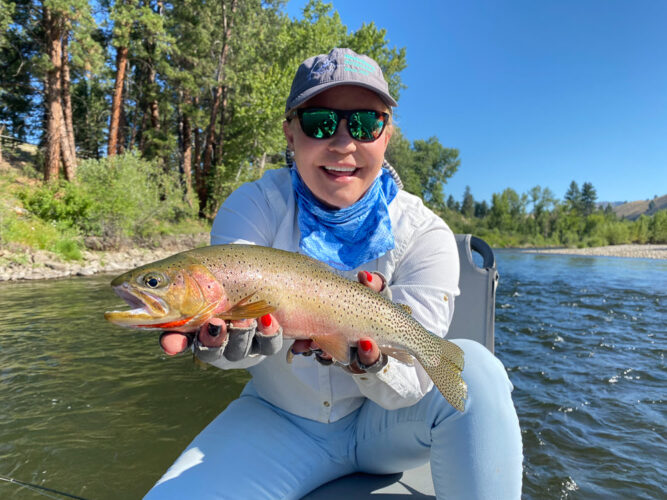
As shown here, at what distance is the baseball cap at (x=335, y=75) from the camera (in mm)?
2244

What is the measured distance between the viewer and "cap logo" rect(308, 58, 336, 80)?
7.43 feet

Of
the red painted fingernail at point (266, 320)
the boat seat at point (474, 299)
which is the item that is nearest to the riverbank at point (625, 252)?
the boat seat at point (474, 299)

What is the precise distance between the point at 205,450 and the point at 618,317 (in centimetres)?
1302

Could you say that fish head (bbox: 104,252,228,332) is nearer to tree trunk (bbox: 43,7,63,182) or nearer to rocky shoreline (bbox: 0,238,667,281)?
rocky shoreline (bbox: 0,238,667,281)

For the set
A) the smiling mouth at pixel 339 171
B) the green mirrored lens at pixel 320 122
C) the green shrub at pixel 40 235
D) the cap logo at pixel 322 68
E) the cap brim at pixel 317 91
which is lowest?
the green shrub at pixel 40 235

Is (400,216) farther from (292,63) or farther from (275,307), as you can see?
(292,63)

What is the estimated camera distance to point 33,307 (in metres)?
10.0

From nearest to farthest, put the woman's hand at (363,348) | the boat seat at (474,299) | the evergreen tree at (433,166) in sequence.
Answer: the woman's hand at (363,348), the boat seat at (474,299), the evergreen tree at (433,166)

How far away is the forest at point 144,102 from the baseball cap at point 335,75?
18360mm

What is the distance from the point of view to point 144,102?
100ft

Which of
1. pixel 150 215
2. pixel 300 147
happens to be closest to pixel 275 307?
pixel 300 147

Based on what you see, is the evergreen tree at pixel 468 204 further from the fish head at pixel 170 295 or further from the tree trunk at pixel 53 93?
the fish head at pixel 170 295

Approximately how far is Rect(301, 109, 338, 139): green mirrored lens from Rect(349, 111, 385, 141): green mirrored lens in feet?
0.35

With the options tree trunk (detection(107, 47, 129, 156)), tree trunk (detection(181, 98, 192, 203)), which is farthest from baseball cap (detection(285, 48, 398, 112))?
tree trunk (detection(181, 98, 192, 203))
